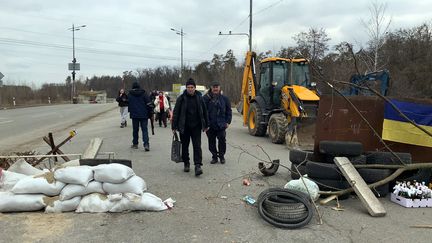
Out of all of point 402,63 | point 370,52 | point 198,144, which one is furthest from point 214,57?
point 198,144

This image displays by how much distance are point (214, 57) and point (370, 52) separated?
158 feet

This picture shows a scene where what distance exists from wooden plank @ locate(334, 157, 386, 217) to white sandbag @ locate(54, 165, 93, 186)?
3.97 meters

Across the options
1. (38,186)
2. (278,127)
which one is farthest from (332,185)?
(278,127)

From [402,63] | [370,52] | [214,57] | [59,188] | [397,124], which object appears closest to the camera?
[59,188]

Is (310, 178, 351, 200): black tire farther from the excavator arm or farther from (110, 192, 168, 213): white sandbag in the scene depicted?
the excavator arm

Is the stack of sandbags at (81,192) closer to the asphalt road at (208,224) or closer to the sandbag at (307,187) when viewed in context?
the asphalt road at (208,224)

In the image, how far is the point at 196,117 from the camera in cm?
854

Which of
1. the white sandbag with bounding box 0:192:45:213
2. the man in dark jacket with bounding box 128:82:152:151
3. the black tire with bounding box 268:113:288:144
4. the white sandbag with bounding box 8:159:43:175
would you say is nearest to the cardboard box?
the white sandbag with bounding box 0:192:45:213

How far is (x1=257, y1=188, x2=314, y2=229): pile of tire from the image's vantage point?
5.48 m

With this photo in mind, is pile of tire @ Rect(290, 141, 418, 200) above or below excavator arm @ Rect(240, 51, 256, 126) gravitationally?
below

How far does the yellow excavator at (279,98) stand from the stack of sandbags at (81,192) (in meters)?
7.33

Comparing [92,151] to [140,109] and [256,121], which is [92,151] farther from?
[256,121]

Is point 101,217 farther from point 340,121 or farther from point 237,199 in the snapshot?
point 340,121

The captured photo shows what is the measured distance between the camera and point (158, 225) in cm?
542
